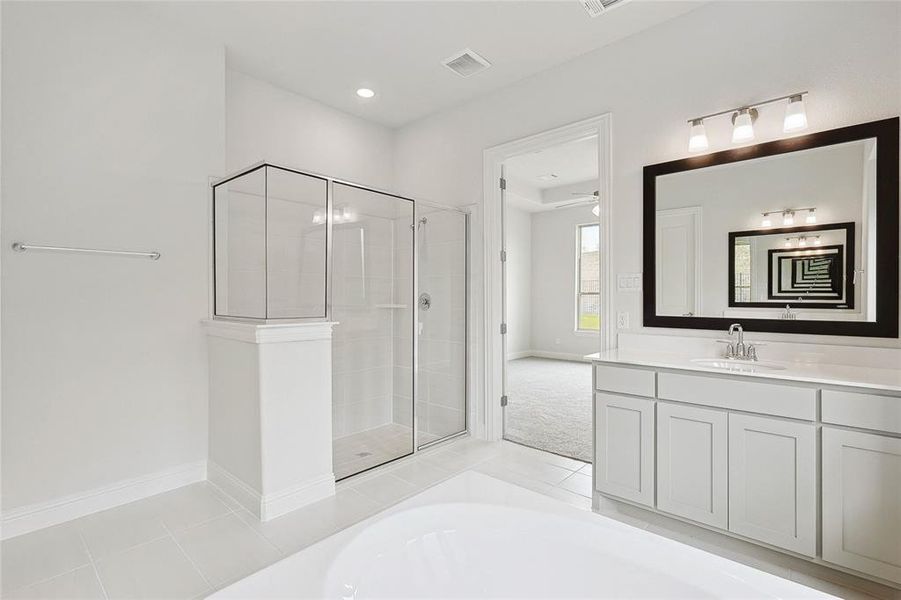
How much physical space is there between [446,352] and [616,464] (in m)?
1.68

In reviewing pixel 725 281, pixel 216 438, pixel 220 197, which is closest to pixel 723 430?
pixel 725 281

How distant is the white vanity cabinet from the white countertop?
0.02 m

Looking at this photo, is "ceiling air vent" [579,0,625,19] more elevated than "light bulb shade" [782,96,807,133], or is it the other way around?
"ceiling air vent" [579,0,625,19]

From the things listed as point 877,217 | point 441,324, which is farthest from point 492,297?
point 877,217

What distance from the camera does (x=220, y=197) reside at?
2.87 metres

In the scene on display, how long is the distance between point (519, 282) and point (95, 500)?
6598 mm

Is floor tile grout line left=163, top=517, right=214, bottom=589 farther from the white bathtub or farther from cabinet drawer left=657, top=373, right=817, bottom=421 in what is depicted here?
cabinet drawer left=657, top=373, right=817, bottom=421

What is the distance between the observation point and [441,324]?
3652mm

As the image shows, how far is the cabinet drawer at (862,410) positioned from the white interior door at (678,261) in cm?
89

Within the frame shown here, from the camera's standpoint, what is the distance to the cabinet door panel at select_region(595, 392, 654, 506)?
2.25 meters

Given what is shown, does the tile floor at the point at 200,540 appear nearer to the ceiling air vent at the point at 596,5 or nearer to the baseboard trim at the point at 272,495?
the baseboard trim at the point at 272,495

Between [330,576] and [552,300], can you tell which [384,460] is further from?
[552,300]

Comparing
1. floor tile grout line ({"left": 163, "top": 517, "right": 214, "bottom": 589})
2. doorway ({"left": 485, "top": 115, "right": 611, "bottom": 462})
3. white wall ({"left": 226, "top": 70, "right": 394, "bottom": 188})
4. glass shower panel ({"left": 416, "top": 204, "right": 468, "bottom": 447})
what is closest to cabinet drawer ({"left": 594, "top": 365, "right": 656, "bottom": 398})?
doorway ({"left": 485, "top": 115, "right": 611, "bottom": 462})

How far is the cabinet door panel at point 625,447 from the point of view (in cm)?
225
